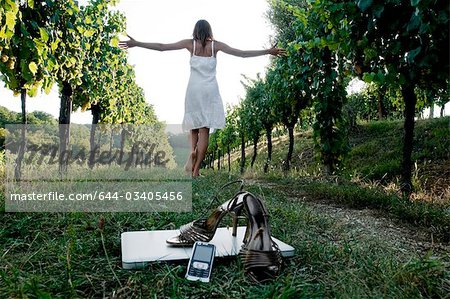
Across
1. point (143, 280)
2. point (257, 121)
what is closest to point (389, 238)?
point (143, 280)

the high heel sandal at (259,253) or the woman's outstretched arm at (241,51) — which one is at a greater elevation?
the woman's outstretched arm at (241,51)

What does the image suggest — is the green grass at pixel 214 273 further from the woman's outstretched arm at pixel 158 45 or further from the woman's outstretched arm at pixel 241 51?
the woman's outstretched arm at pixel 158 45

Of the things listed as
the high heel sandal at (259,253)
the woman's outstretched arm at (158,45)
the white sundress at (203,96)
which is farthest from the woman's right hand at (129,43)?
the high heel sandal at (259,253)

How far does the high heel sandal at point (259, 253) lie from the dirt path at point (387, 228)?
123 cm

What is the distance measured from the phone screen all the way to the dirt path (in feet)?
4.90

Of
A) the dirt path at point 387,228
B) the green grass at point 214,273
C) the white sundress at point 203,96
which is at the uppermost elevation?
the white sundress at point 203,96

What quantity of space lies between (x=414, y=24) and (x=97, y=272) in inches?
122

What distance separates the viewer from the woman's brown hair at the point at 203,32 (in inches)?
119

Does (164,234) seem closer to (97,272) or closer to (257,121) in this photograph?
(97,272)

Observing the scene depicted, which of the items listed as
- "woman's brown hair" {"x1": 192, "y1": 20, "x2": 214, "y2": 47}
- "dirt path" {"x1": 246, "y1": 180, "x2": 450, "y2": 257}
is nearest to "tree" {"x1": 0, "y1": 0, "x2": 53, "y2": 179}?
"woman's brown hair" {"x1": 192, "y1": 20, "x2": 214, "y2": 47}

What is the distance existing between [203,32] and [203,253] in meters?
1.84

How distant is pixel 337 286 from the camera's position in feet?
5.82

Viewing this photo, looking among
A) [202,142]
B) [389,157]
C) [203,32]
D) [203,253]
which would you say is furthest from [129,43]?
[389,157]

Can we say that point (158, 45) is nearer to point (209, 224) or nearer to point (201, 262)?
point (209, 224)
